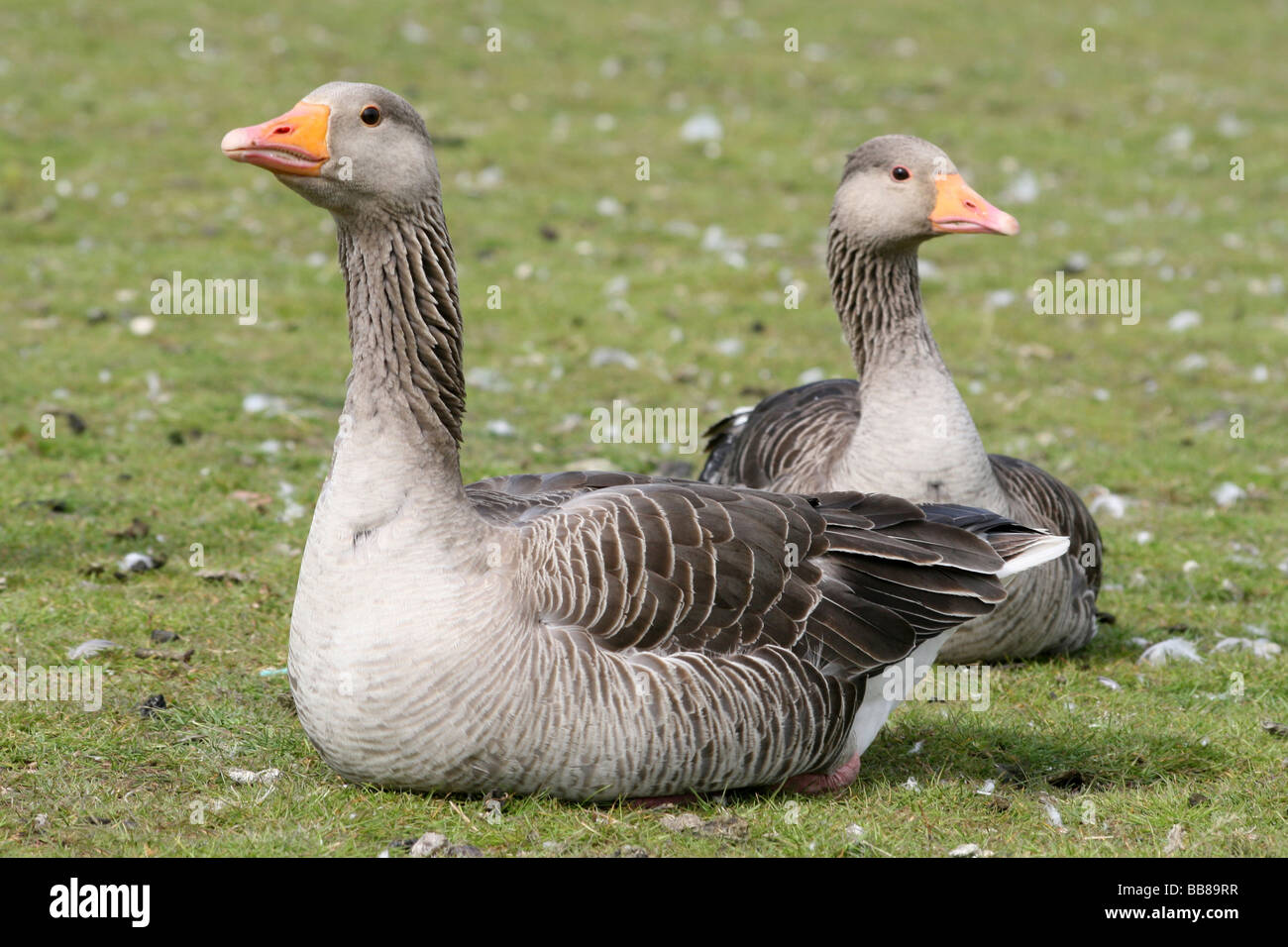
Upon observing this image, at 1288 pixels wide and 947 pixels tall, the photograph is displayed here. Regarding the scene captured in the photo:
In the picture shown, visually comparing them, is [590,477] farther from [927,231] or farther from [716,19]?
[716,19]

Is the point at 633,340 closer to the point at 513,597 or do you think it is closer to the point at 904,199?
the point at 904,199

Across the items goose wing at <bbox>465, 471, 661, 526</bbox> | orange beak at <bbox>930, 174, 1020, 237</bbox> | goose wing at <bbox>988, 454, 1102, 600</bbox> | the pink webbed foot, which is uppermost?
orange beak at <bbox>930, 174, 1020, 237</bbox>

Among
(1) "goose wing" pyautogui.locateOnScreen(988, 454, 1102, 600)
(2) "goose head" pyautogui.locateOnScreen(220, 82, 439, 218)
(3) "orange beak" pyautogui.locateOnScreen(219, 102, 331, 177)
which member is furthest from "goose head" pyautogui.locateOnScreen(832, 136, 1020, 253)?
(3) "orange beak" pyautogui.locateOnScreen(219, 102, 331, 177)

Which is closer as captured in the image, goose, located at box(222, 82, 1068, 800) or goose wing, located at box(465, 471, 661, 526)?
goose, located at box(222, 82, 1068, 800)

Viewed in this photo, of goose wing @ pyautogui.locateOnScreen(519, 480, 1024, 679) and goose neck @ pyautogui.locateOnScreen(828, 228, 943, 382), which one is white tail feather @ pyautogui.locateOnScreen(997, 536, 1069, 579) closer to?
goose wing @ pyautogui.locateOnScreen(519, 480, 1024, 679)

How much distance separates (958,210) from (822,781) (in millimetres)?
3004

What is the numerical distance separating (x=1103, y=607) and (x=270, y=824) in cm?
486

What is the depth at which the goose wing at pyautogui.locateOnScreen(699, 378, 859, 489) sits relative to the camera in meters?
7.55

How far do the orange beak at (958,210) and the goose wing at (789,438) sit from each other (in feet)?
3.66

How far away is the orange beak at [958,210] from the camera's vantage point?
7.10 m

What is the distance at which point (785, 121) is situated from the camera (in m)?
18.7

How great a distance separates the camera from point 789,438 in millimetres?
7844

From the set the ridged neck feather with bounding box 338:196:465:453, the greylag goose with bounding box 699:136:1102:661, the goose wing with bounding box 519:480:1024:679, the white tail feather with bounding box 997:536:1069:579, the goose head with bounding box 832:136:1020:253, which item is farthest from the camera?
the goose head with bounding box 832:136:1020:253


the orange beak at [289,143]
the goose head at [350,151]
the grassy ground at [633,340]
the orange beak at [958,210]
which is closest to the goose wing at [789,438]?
the orange beak at [958,210]
